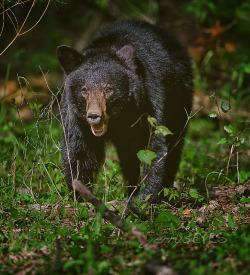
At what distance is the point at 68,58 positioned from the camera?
4.35 metres

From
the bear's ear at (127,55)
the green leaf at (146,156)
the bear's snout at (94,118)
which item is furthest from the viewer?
the bear's ear at (127,55)

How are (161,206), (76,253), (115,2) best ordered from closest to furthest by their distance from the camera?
1. (76,253)
2. (161,206)
3. (115,2)

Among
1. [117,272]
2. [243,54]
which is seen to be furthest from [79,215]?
[243,54]

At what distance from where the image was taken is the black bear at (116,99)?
4176 mm

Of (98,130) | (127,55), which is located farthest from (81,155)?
(127,55)

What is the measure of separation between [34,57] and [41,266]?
9591 mm

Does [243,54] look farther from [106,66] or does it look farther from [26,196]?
[26,196]

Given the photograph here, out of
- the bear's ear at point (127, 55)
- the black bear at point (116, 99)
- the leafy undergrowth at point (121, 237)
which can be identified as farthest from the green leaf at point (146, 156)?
the bear's ear at point (127, 55)

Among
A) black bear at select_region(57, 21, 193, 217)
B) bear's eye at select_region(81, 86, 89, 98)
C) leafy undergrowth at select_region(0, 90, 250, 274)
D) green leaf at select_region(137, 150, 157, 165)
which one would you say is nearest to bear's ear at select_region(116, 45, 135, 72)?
black bear at select_region(57, 21, 193, 217)

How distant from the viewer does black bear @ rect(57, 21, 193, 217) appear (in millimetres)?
4176

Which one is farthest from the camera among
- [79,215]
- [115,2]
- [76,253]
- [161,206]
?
[115,2]

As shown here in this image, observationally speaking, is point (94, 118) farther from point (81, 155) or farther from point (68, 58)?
point (68, 58)

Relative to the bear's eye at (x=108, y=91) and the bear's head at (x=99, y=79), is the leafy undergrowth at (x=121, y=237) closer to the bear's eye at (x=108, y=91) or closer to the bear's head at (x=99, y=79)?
→ the bear's head at (x=99, y=79)

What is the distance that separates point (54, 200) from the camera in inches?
158
